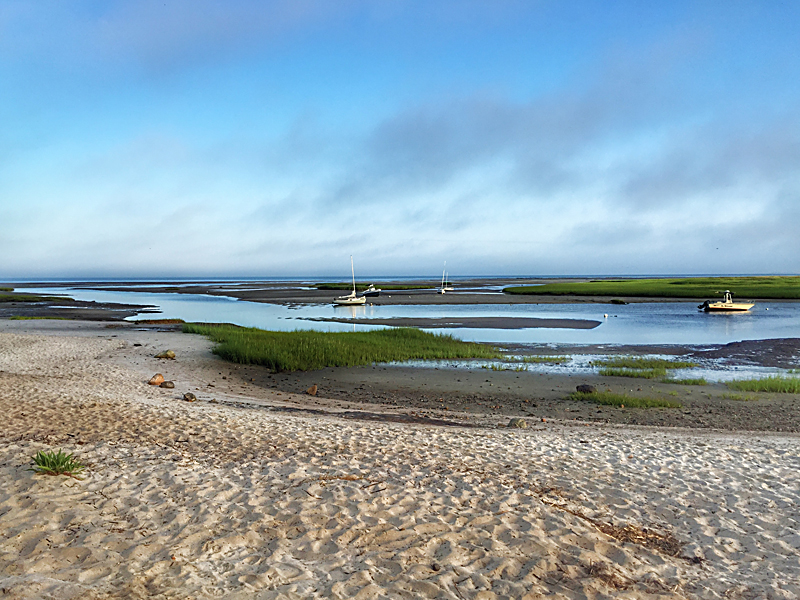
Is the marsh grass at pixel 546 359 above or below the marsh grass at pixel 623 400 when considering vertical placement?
below

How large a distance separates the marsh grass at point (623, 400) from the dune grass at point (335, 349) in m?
8.74

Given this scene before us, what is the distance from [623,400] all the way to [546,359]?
8.80m

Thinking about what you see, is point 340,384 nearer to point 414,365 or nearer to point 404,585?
point 414,365

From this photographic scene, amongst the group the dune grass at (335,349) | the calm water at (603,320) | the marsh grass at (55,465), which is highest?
the marsh grass at (55,465)

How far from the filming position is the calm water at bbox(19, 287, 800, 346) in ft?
115

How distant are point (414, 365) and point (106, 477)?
54.2ft

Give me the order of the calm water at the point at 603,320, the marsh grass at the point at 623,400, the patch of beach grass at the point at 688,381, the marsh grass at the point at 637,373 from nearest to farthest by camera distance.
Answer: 1. the marsh grass at the point at 623,400
2. the patch of beach grass at the point at 688,381
3. the marsh grass at the point at 637,373
4. the calm water at the point at 603,320

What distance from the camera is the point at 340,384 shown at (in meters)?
20.0

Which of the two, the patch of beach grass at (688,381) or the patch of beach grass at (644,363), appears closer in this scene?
the patch of beach grass at (688,381)

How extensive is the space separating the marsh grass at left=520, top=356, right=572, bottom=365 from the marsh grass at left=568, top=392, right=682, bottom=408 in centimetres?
705

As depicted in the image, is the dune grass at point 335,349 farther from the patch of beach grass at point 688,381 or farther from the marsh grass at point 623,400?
the marsh grass at point 623,400

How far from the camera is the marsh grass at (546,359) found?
24.5 metres

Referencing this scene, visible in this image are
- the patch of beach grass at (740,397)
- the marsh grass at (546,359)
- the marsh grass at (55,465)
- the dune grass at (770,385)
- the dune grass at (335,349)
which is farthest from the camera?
the marsh grass at (546,359)

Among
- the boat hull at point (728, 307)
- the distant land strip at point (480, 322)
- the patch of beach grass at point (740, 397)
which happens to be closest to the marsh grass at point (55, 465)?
the patch of beach grass at point (740, 397)
